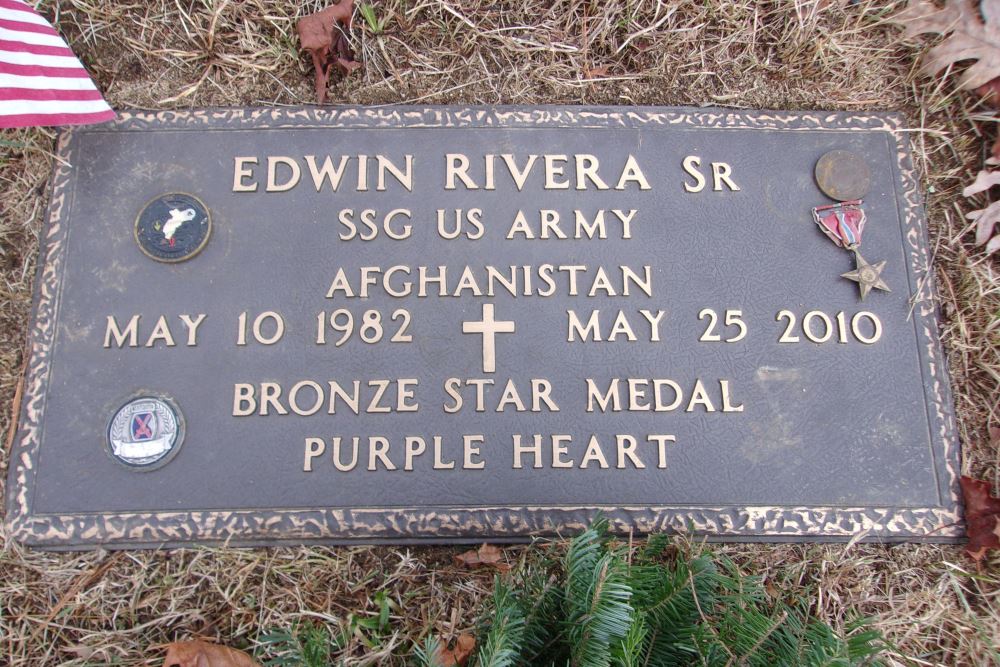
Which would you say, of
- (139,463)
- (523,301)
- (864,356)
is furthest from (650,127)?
(139,463)

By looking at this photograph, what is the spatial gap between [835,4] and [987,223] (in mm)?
939

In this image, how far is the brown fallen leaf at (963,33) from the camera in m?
2.34

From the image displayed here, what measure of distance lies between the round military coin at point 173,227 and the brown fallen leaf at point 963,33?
2527 millimetres

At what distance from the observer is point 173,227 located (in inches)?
85.7

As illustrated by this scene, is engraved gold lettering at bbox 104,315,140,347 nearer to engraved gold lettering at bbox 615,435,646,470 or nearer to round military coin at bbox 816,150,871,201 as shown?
engraved gold lettering at bbox 615,435,646,470

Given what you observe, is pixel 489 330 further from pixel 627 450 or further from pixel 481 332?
pixel 627 450

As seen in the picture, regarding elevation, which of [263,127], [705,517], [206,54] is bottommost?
[705,517]

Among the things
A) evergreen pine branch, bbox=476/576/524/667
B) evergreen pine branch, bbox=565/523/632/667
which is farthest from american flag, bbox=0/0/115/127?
evergreen pine branch, bbox=565/523/632/667

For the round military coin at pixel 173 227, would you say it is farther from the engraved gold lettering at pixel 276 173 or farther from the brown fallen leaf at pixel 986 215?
the brown fallen leaf at pixel 986 215

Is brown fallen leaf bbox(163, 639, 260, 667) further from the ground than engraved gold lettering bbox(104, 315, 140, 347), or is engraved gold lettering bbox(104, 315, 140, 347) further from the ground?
engraved gold lettering bbox(104, 315, 140, 347)

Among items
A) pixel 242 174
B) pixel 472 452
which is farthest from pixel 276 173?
pixel 472 452

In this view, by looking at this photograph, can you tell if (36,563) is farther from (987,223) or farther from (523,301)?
(987,223)

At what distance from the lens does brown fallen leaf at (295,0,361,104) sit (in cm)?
231

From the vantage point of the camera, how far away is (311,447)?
6.75ft
